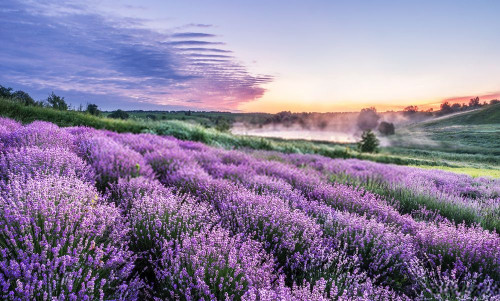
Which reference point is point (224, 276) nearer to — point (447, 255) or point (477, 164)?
point (447, 255)

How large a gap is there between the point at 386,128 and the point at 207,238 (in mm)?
42412

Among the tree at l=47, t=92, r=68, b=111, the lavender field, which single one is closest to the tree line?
the tree at l=47, t=92, r=68, b=111

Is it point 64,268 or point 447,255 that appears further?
point 447,255

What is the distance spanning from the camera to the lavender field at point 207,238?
1.79m

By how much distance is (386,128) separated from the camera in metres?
40.3

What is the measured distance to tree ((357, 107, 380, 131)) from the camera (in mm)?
46056

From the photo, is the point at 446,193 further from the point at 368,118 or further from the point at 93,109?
the point at 368,118

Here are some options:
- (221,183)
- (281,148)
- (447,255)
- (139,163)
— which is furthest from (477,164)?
(139,163)

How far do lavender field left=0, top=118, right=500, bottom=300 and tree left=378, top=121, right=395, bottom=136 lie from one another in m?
37.7

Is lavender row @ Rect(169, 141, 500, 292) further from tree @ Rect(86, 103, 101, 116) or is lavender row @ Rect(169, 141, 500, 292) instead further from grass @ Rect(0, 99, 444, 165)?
tree @ Rect(86, 103, 101, 116)

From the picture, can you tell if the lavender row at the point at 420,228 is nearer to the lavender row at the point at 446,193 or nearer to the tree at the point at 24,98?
the lavender row at the point at 446,193

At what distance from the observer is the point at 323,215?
3355mm

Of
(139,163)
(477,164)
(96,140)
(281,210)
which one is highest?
(96,140)

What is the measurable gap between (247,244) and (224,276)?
47 centimetres
